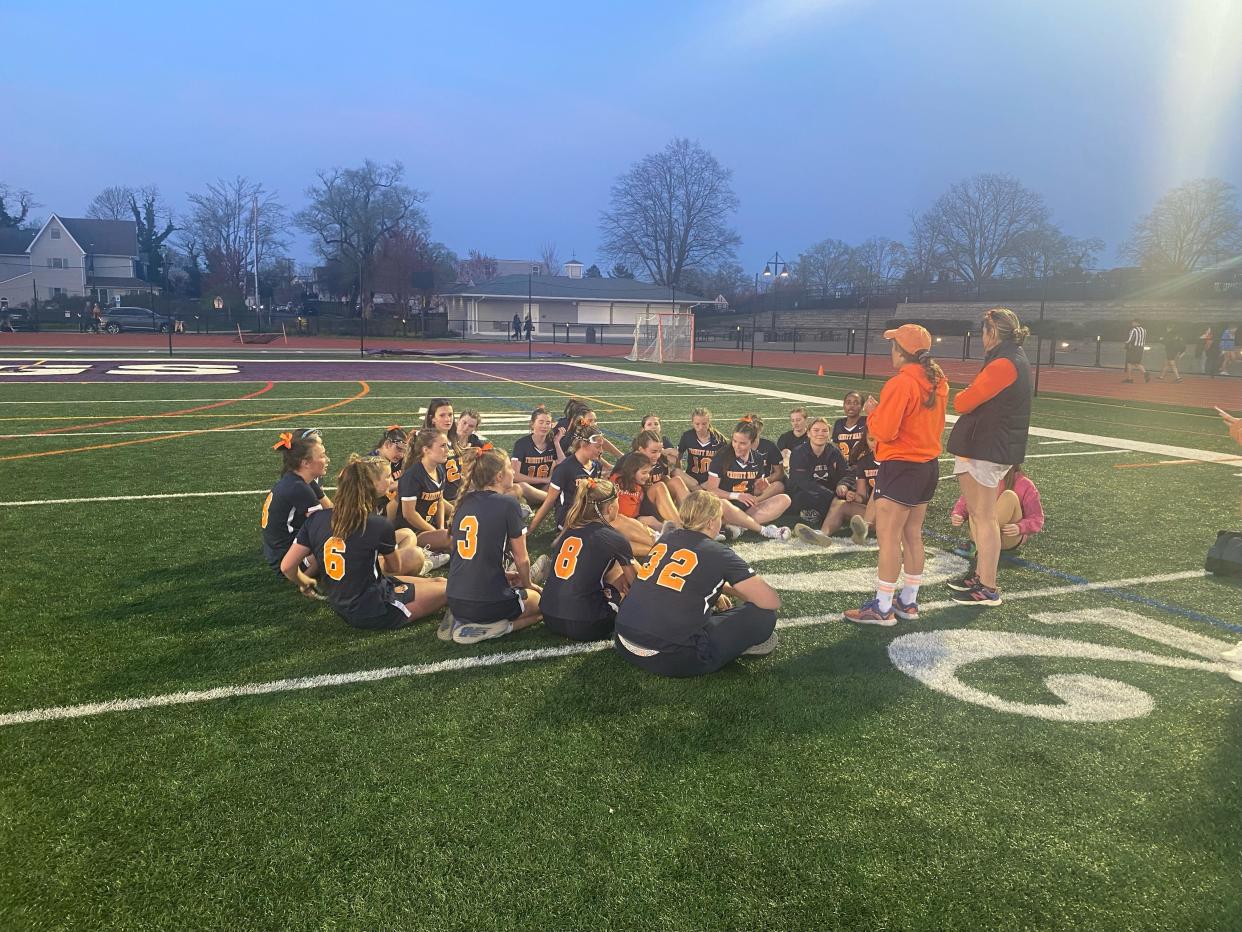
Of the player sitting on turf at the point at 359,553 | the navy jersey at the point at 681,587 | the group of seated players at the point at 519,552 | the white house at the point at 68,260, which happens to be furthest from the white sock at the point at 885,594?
the white house at the point at 68,260

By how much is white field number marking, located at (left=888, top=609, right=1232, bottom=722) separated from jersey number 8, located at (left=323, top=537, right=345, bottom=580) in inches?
148

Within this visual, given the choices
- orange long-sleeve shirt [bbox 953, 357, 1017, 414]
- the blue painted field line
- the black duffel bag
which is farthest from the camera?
the black duffel bag

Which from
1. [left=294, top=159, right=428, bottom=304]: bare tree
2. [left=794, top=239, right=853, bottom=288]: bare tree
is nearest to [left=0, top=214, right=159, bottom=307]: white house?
[left=294, top=159, right=428, bottom=304]: bare tree

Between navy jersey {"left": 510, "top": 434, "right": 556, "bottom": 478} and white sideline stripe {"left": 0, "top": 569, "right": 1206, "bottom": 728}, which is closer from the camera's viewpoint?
white sideline stripe {"left": 0, "top": 569, "right": 1206, "bottom": 728}

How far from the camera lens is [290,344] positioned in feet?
151

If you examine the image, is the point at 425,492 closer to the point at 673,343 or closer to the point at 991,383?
the point at 991,383

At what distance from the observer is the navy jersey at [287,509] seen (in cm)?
628

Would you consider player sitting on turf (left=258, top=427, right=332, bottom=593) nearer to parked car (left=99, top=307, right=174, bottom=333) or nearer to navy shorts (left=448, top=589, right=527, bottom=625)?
navy shorts (left=448, top=589, right=527, bottom=625)

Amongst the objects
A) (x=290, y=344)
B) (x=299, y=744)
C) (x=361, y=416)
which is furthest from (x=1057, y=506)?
(x=290, y=344)

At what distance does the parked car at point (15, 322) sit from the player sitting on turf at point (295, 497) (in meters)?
50.8

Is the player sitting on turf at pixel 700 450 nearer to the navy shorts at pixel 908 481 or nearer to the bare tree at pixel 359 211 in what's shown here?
the navy shorts at pixel 908 481

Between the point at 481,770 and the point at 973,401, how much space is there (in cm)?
431

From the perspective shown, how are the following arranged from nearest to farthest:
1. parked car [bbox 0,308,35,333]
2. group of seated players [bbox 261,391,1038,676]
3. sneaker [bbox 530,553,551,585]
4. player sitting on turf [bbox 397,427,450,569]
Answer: group of seated players [bbox 261,391,1038,676]
sneaker [bbox 530,553,551,585]
player sitting on turf [bbox 397,427,450,569]
parked car [bbox 0,308,35,333]

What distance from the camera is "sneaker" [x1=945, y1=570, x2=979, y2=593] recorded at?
638 centimetres
